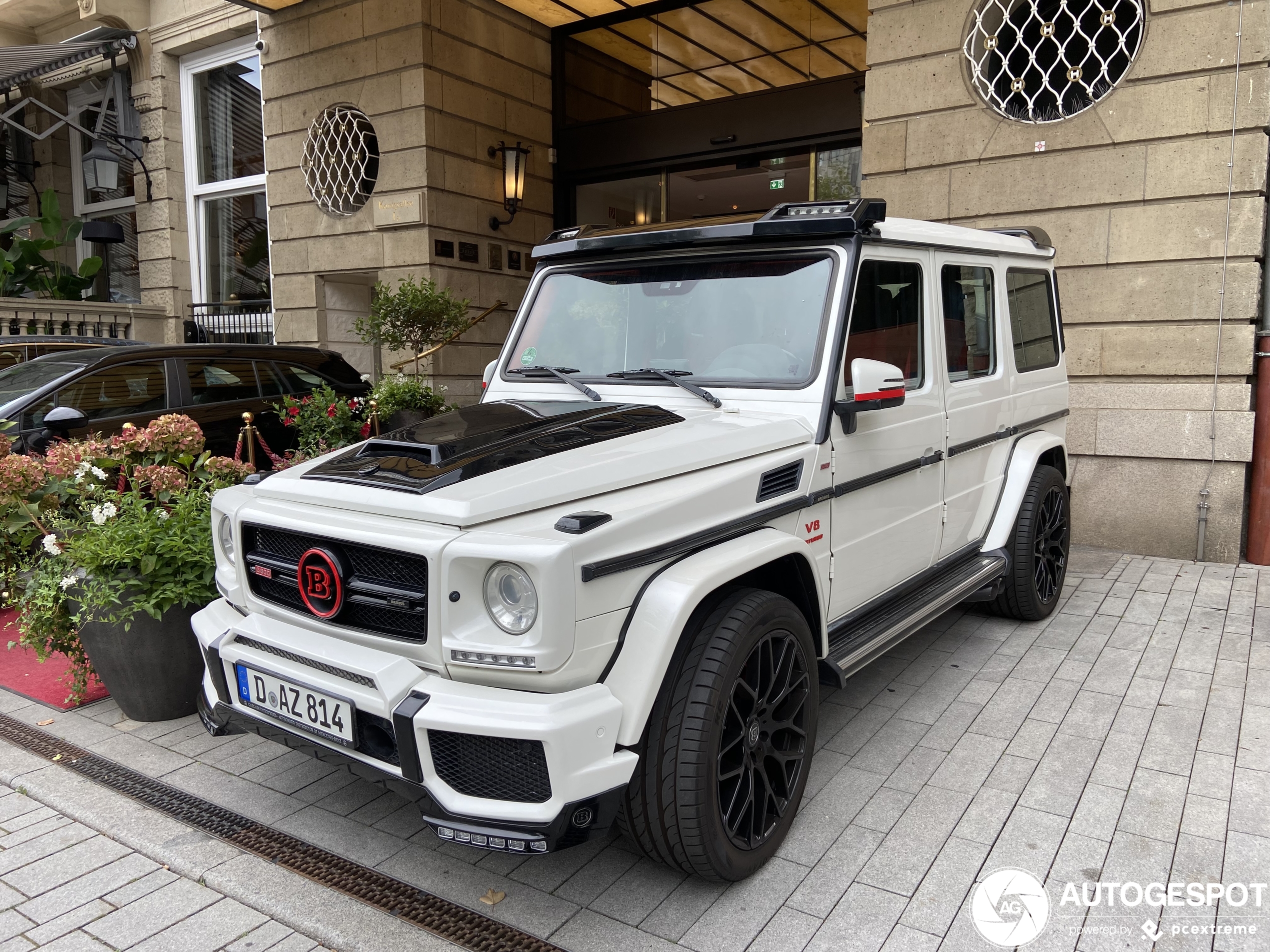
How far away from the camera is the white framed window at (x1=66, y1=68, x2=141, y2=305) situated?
1457 centimetres

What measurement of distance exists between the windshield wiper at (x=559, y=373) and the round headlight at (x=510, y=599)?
1329 millimetres

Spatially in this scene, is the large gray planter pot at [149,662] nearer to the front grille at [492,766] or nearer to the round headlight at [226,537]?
the round headlight at [226,537]

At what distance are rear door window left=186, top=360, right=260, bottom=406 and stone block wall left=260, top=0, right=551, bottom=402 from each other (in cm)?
353

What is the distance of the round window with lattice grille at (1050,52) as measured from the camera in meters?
6.77

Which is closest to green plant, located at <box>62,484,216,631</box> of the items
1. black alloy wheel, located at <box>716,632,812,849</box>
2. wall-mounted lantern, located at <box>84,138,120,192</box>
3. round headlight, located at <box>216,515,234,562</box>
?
round headlight, located at <box>216,515,234,562</box>

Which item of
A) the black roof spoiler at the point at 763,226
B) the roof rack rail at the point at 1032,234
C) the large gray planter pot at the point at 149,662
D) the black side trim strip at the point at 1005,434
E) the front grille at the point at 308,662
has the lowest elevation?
the large gray planter pot at the point at 149,662

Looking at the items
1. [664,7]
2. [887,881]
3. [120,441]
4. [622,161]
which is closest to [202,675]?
[120,441]

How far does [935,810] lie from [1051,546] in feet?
8.48

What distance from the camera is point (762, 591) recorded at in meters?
2.75

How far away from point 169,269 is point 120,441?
11.3 metres

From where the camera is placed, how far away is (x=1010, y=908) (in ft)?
8.44

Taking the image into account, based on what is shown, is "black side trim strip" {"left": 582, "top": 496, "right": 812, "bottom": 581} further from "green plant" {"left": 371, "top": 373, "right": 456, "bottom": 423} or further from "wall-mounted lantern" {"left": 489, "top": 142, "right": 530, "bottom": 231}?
"wall-mounted lantern" {"left": 489, "top": 142, "right": 530, "bottom": 231}

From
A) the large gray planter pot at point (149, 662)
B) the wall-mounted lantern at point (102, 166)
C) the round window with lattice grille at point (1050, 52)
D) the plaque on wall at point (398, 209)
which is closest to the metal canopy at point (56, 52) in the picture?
the wall-mounted lantern at point (102, 166)

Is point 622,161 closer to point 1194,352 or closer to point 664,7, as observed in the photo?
point 664,7
